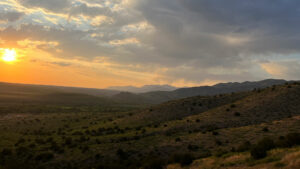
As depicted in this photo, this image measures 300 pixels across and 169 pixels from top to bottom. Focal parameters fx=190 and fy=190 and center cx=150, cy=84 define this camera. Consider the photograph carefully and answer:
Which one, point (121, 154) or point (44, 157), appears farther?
point (44, 157)

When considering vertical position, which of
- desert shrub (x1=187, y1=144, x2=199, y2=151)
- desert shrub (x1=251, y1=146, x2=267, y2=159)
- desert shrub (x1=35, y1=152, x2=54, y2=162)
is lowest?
desert shrub (x1=35, y1=152, x2=54, y2=162)

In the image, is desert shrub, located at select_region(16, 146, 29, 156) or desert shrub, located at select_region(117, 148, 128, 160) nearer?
desert shrub, located at select_region(117, 148, 128, 160)

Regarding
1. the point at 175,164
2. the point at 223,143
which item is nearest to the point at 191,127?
the point at 223,143

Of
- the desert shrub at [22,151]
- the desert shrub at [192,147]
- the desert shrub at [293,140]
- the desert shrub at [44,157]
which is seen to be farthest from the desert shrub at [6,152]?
the desert shrub at [293,140]

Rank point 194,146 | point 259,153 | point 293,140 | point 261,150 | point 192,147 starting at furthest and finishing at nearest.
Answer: point 194,146, point 192,147, point 293,140, point 261,150, point 259,153

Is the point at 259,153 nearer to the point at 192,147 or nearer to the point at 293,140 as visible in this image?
the point at 293,140

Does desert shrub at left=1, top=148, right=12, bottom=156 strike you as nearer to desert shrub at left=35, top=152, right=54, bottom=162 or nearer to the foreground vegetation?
the foreground vegetation

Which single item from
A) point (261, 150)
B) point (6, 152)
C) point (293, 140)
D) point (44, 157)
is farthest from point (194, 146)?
point (6, 152)

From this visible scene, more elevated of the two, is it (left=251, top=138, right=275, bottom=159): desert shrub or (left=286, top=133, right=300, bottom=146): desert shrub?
(left=286, top=133, right=300, bottom=146): desert shrub

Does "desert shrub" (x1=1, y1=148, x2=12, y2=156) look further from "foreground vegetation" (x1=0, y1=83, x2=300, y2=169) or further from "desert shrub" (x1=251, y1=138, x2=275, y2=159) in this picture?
"desert shrub" (x1=251, y1=138, x2=275, y2=159)

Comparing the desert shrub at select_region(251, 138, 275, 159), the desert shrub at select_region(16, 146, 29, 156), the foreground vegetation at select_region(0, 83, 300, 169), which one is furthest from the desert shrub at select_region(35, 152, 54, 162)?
the desert shrub at select_region(251, 138, 275, 159)

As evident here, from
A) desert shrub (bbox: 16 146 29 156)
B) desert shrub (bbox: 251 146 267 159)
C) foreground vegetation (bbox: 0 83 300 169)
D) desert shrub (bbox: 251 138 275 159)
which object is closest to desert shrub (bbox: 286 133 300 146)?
foreground vegetation (bbox: 0 83 300 169)

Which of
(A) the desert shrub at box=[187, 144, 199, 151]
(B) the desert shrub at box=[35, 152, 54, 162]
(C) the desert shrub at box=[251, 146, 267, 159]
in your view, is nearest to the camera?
(C) the desert shrub at box=[251, 146, 267, 159]

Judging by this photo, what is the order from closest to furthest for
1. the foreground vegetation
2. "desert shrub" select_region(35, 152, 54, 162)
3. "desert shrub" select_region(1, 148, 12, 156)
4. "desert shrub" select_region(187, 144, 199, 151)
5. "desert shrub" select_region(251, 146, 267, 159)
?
1. "desert shrub" select_region(251, 146, 267, 159)
2. the foreground vegetation
3. "desert shrub" select_region(187, 144, 199, 151)
4. "desert shrub" select_region(35, 152, 54, 162)
5. "desert shrub" select_region(1, 148, 12, 156)
